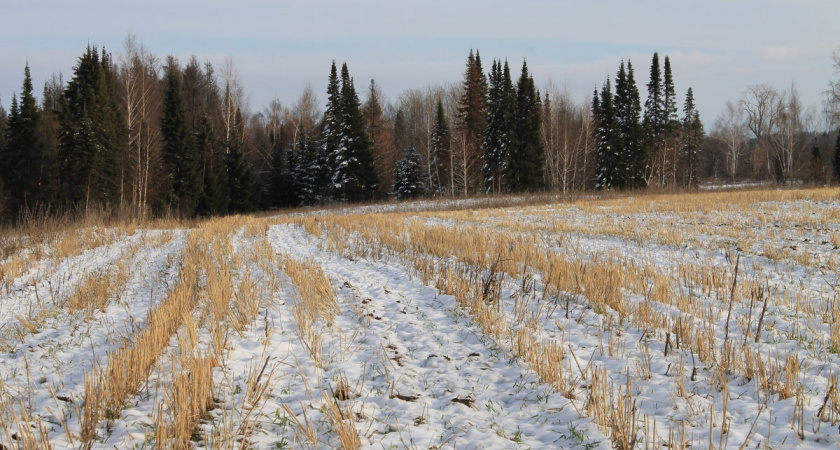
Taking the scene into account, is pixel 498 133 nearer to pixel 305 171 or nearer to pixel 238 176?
pixel 305 171

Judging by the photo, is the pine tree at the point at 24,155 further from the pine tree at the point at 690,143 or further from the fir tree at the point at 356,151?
the pine tree at the point at 690,143

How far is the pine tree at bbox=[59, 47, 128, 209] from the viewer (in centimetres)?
3112

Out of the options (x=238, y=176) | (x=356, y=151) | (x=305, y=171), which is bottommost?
(x=238, y=176)

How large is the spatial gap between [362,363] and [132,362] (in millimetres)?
1852

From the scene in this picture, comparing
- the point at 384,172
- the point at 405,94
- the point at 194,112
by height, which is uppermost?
the point at 405,94

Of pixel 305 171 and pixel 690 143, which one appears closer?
pixel 305 171

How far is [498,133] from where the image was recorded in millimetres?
46719

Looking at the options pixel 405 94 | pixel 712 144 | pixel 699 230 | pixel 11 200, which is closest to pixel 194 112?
pixel 11 200

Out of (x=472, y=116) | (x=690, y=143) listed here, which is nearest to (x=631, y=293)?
(x=472, y=116)

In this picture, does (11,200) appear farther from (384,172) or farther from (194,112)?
(384,172)

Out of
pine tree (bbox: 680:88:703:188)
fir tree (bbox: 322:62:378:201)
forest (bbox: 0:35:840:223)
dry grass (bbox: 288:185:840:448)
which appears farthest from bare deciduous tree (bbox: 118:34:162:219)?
pine tree (bbox: 680:88:703:188)

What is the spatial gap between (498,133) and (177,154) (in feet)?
93.8

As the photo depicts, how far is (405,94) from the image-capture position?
273 ft

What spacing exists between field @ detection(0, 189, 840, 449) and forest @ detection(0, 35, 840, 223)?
62.6ft
